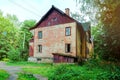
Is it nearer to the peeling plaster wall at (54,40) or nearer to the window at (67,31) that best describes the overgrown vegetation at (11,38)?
the peeling plaster wall at (54,40)

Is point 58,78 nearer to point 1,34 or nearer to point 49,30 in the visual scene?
point 49,30

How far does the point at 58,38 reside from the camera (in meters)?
35.2

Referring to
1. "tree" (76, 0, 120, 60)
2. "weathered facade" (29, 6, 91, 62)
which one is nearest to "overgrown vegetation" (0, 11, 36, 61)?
"weathered facade" (29, 6, 91, 62)

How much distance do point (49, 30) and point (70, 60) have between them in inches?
323

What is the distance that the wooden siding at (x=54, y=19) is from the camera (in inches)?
1369

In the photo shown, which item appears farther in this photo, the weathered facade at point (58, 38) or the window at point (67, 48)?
the window at point (67, 48)

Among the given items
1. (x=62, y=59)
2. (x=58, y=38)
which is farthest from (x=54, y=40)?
(x=62, y=59)

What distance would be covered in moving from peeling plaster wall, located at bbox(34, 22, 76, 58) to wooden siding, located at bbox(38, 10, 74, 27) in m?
0.57

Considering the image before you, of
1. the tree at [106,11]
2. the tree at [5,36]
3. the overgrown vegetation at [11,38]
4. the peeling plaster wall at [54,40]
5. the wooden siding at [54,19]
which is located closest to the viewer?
the tree at [106,11]

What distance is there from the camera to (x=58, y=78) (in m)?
13.5

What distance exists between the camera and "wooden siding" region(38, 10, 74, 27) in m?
34.8

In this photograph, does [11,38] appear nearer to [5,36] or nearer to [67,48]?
[5,36]

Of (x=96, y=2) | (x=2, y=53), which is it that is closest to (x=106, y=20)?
(x=96, y=2)

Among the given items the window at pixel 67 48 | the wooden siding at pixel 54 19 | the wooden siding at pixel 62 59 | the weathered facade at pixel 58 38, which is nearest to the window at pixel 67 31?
the weathered facade at pixel 58 38
